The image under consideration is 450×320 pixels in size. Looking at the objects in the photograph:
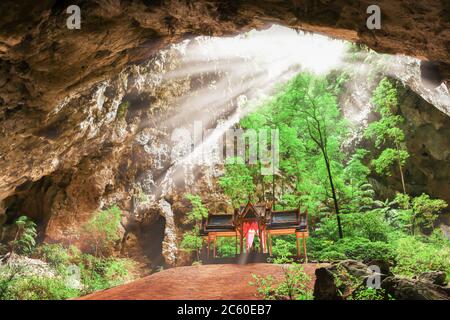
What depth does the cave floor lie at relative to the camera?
27.7ft

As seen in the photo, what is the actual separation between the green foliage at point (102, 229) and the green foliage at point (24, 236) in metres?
2.84

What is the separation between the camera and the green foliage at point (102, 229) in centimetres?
1783

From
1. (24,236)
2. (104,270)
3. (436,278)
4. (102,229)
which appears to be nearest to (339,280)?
(436,278)

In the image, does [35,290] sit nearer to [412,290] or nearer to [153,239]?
[412,290]

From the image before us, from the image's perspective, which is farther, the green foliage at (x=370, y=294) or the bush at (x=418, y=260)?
the bush at (x=418, y=260)

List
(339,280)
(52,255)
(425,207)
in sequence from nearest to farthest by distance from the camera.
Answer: (339,280), (52,255), (425,207)

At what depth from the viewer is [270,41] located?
24.7m

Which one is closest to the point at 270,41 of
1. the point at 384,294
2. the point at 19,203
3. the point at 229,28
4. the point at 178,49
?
the point at 178,49

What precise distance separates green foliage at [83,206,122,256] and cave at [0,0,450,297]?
16 cm

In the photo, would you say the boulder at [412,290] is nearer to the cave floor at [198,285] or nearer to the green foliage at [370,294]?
the green foliage at [370,294]

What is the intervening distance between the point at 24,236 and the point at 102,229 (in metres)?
3.80

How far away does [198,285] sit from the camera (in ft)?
31.0

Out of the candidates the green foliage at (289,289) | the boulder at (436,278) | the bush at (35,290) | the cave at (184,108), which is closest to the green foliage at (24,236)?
the cave at (184,108)
